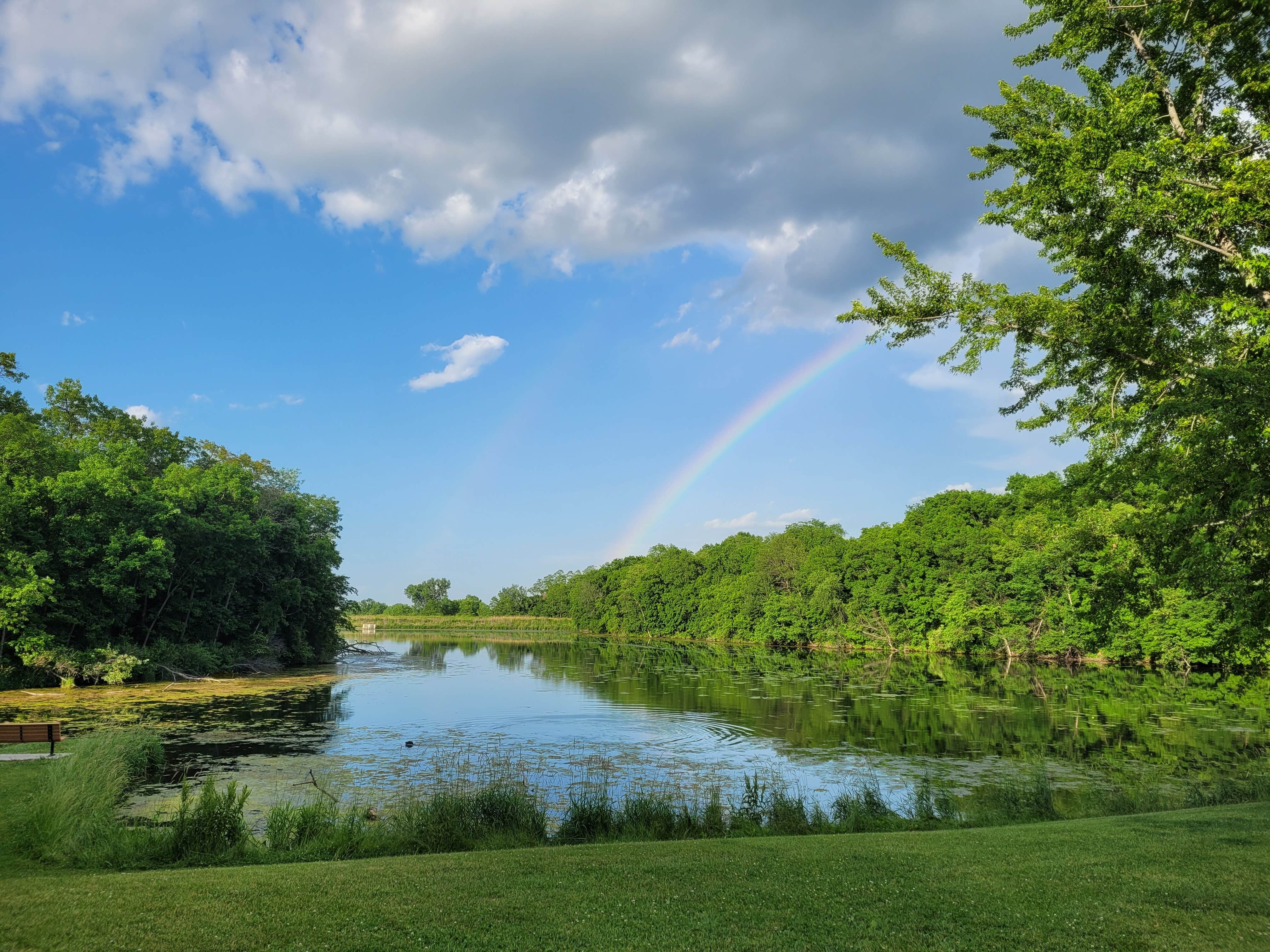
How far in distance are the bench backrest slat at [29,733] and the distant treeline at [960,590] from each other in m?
21.3

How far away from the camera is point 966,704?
33844 millimetres

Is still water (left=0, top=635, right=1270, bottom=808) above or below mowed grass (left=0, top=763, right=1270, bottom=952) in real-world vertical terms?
below

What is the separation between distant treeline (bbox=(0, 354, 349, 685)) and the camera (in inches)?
1309

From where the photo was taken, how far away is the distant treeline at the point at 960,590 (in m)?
13.6

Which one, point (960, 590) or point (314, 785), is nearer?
point (314, 785)

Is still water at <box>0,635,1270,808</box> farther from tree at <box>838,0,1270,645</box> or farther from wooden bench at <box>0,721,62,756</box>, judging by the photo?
tree at <box>838,0,1270,645</box>

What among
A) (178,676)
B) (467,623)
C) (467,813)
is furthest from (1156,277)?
(467,623)

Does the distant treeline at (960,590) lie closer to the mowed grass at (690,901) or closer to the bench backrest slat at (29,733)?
the mowed grass at (690,901)

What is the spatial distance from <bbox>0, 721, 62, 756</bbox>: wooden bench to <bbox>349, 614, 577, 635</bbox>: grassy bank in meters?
125

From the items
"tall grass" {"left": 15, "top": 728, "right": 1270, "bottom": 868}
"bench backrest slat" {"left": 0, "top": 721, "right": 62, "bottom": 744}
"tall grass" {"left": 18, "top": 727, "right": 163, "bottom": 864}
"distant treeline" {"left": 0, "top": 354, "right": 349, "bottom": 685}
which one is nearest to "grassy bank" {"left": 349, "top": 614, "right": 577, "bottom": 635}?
"distant treeline" {"left": 0, "top": 354, "right": 349, "bottom": 685}

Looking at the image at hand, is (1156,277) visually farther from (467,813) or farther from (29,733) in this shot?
(29,733)

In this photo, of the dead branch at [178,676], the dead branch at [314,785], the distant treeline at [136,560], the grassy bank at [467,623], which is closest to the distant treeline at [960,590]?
the grassy bank at [467,623]

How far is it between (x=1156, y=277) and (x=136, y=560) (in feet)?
140

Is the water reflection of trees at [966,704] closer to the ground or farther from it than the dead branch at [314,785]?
closer to the ground
